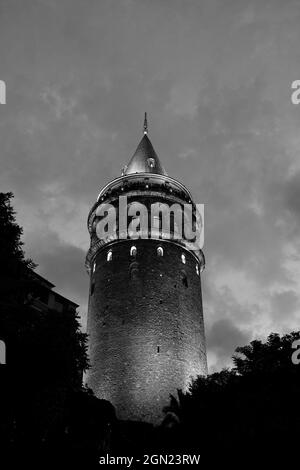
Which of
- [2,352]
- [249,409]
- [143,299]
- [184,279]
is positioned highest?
[184,279]

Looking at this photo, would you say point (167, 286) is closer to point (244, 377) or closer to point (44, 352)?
point (244, 377)

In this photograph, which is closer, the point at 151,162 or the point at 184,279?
the point at 184,279

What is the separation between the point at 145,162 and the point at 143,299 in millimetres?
14373

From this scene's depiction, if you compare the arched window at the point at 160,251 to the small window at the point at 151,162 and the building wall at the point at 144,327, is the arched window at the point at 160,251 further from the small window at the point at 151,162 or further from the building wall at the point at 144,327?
the small window at the point at 151,162

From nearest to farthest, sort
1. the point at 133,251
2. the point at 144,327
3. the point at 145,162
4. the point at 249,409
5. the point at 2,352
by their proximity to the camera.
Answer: the point at 2,352, the point at 249,409, the point at 144,327, the point at 133,251, the point at 145,162

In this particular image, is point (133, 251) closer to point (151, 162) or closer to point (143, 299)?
point (143, 299)

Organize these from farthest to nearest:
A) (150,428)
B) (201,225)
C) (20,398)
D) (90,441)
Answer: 1. (201,225)
2. (150,428)
3. (90,441)
4. (20,398)

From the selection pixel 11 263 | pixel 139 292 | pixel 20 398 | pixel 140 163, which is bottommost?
pixel 20 398

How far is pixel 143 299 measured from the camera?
36594 mm

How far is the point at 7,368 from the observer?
650 inches

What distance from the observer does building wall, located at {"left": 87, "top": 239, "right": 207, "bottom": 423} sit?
3369 cm

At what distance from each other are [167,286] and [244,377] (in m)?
13.8

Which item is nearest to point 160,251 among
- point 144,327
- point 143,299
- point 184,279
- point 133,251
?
point 133,251
